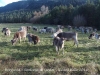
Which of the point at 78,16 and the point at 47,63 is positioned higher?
the point at 78,16

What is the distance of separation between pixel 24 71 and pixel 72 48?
6.59 metres

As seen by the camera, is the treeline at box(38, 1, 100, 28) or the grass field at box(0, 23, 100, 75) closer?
the grass field at box(0, 23, 100, 75)

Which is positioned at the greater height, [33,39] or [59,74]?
[33,39]

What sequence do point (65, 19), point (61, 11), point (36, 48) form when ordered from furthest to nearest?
point (61, 11)
point (65, 19)
point (36, 48)

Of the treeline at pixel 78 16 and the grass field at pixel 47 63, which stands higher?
the treeline at pixel 78 16

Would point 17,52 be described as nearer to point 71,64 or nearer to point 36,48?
point 36,48

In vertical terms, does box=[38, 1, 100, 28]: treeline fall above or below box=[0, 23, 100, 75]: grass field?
above

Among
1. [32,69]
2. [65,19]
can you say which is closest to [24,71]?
[32,69]

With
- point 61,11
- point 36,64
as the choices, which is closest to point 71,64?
point 36,64

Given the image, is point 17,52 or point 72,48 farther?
point 72,48

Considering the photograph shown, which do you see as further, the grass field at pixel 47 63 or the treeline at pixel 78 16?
the treeline at pixel 78 16

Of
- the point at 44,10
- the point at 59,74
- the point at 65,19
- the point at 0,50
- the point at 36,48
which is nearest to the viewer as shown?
the point at 59,74

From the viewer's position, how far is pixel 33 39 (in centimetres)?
1958

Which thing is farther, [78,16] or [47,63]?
[78,16]
